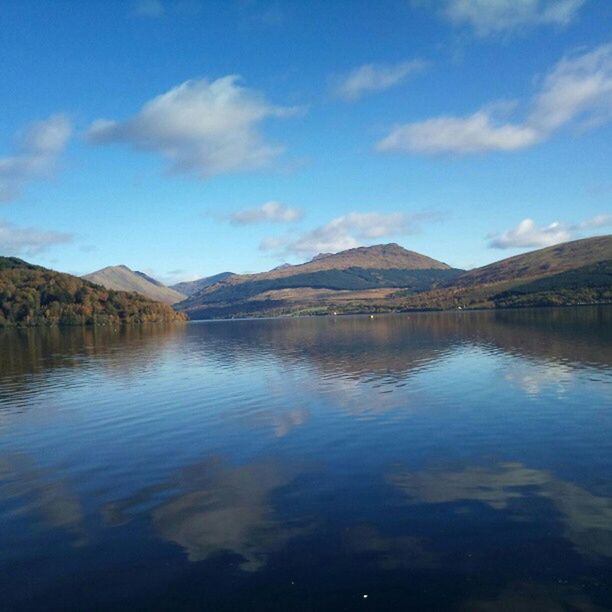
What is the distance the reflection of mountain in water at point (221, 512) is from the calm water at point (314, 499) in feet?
0.39

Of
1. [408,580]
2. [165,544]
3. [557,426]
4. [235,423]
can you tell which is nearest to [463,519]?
[408,580]

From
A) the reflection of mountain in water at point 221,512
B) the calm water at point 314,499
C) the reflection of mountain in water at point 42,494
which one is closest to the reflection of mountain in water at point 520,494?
the calm water at point 314,499

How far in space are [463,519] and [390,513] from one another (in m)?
3.09

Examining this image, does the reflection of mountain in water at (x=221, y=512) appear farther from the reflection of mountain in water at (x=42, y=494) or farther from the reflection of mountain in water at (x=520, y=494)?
the reflection of mountain in water at (x=520, y=494)

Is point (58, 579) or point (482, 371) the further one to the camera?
point (482, 371)

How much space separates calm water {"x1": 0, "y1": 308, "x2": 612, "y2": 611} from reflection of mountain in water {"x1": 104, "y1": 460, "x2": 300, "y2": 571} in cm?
12

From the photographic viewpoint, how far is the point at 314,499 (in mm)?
24906

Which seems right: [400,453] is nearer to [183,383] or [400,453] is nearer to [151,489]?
[151,489]

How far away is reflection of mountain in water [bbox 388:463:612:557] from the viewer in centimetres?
2033

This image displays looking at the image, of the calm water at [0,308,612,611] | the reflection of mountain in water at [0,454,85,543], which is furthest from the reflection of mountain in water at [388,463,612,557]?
the reflection of mountain in water at [0,454,85,543]

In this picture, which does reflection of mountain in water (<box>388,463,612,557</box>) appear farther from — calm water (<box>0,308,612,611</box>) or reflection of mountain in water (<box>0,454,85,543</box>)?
reflection of mountain in water (<box>0,454,85,543</box>)

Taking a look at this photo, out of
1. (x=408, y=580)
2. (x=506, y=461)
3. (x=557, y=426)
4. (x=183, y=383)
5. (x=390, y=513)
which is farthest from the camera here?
(x=183, y=383)

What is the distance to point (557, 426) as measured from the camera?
37.1 m

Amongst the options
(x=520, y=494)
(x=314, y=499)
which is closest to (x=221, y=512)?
(x=314, y=499)
